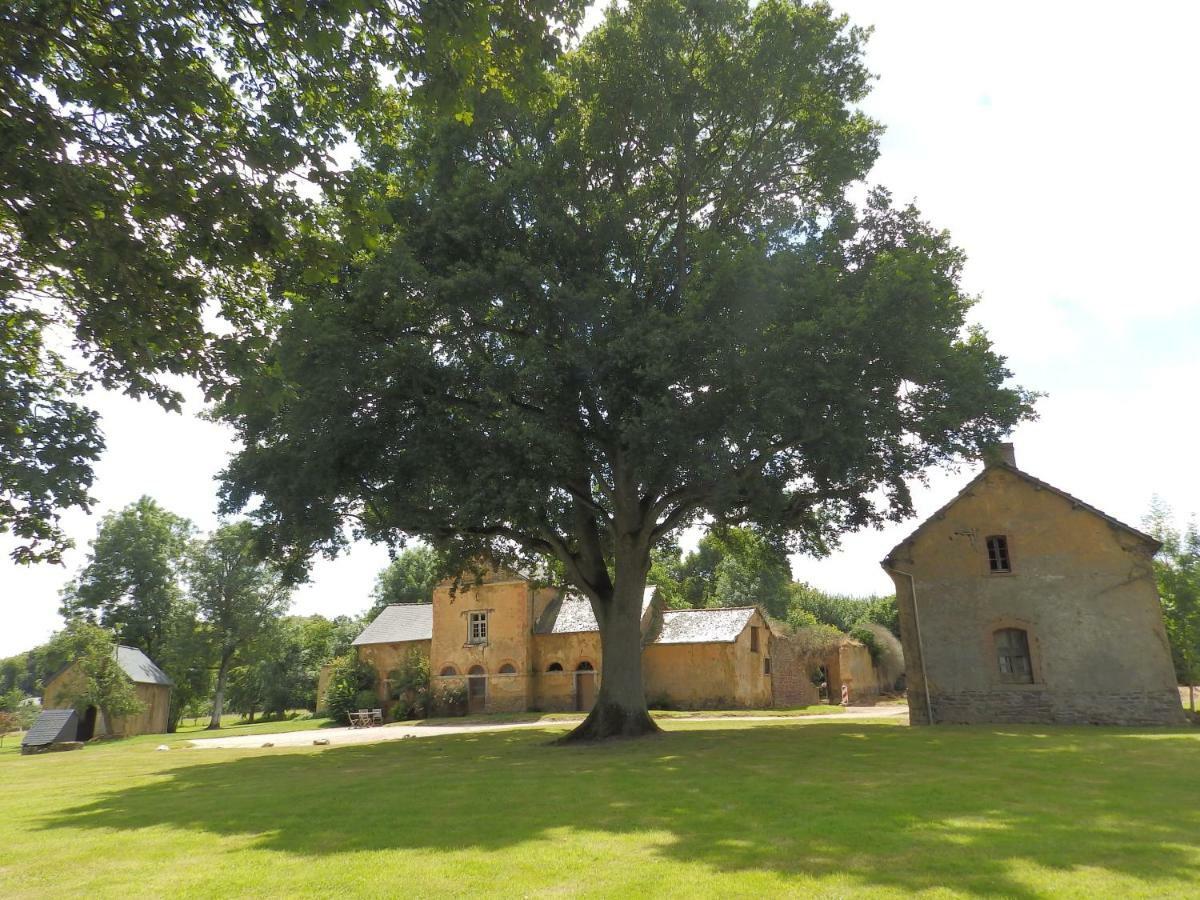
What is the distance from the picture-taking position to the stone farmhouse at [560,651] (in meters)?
40.1

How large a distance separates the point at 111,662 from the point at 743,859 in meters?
43.8

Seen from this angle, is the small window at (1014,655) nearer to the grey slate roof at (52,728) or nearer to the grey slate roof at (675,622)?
the grey slate roof at (675,622)

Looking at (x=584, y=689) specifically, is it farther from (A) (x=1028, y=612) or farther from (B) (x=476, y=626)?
(A) (x=1028, y=612)

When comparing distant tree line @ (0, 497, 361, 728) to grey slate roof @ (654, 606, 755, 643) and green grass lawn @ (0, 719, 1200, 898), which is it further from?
green grass lawn @ (0, 719, 1200, 898)

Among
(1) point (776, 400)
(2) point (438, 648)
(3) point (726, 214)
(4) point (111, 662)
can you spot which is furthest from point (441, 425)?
(4) point (111, 662)

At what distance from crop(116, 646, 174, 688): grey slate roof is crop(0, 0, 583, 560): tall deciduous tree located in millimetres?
44972

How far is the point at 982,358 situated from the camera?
64.3 feet

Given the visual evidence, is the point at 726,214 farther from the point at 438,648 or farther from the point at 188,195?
the point at 438,648

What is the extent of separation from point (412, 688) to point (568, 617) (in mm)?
9801

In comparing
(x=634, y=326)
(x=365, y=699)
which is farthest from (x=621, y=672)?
(x=365, y=699)

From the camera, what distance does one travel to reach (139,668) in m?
48.9

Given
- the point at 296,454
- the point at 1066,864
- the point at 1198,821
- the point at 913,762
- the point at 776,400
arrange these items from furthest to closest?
the point at 296,454
the point at 776,400
the point at 913,762
the point at 1198,821
the point at 1066,864

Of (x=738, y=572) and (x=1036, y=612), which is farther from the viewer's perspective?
(x=738, y=572)

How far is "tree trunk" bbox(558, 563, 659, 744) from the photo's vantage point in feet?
72.9
